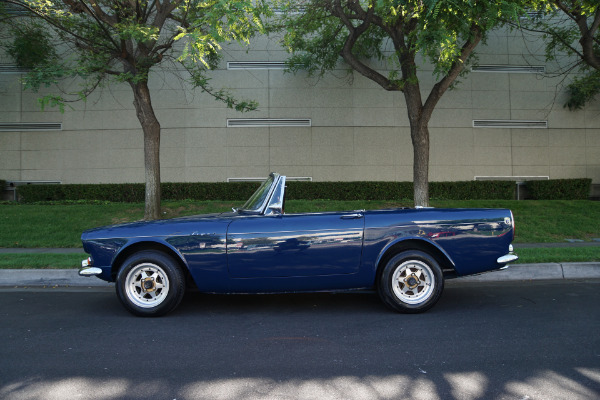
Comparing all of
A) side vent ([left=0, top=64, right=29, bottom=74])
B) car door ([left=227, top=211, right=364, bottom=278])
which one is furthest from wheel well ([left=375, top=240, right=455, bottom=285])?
side vent ([left=0, top=64, right=29, bottom=74])

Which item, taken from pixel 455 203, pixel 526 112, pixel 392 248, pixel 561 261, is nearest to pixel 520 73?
pixel 526 112

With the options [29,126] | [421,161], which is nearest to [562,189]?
[421,161]

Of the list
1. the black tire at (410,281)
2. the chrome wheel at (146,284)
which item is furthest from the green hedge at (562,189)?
the chrome wheel at (146,284)

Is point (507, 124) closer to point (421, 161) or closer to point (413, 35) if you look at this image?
point (421, 161)

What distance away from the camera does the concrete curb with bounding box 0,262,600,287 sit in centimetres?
714

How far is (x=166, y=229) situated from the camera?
16.8 ft

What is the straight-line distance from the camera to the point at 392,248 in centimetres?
521

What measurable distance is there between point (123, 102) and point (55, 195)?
4012mm

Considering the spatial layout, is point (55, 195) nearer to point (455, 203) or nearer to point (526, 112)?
point (455, 203)

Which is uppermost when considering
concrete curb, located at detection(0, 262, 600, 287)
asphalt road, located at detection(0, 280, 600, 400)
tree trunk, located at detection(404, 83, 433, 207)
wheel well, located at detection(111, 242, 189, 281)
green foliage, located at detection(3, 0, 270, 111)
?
green foliage, located at detection(3, 0, 270, 111)

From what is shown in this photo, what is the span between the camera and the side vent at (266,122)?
656 inches

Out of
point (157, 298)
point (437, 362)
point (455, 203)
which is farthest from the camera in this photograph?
point (455, 203)

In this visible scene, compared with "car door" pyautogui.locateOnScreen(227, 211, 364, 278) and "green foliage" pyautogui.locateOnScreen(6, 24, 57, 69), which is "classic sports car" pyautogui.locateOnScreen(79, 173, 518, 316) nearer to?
"car door" pyautogui.locateOnScreen(227, 211, 364, 278)

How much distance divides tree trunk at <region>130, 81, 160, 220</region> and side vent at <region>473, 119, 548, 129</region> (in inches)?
447
